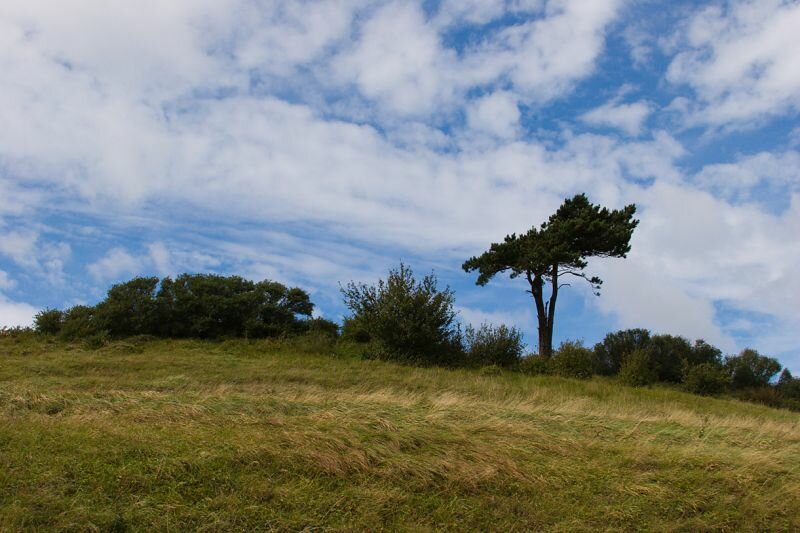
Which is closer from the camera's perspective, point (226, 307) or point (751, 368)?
point (226, 307)

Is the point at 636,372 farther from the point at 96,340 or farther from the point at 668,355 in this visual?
the point at 96,340

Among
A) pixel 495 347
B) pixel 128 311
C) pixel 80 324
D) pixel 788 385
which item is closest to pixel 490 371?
Result: pixel 495 347

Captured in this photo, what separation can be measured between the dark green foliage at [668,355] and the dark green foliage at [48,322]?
115 feet

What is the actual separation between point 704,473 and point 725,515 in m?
1.08

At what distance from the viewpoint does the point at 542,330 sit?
111ft

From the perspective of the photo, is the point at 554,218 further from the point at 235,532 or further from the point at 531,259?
the point at 235,532

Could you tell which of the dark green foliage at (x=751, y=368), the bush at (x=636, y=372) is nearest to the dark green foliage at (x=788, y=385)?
the dark green foliage at (x=751, y=368)

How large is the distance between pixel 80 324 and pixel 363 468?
23419 mm

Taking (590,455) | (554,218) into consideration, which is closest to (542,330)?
(554,218)

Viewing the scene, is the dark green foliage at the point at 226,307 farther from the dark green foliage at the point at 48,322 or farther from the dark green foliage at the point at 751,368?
the dark green foliage at the point at 751,368

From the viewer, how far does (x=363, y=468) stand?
22.9 feet

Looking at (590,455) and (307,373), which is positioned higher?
(307,373)

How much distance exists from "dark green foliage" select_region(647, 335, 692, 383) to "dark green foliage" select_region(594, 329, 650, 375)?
699 mm

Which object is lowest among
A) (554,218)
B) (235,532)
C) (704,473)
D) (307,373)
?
(235,532)
